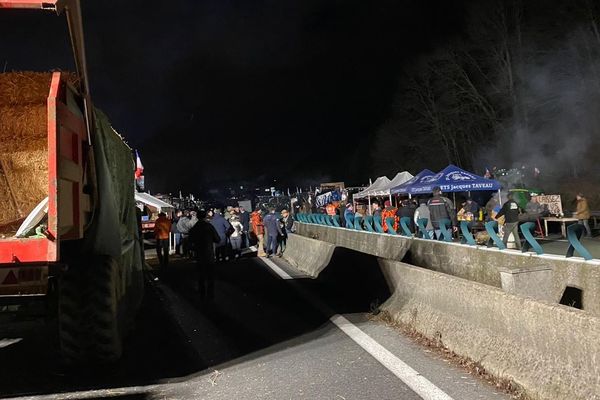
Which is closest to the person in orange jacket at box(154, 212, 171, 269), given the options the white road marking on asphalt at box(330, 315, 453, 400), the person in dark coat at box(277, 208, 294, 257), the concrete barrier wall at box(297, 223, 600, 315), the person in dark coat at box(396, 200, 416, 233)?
the person in dark coat at box(277, 208, 294, 257)

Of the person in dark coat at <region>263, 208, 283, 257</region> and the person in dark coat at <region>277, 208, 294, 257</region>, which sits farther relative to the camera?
the person in dark coat at <region>277, 208, 294, 257</region>

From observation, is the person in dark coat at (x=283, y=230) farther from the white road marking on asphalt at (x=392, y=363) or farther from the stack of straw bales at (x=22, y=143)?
the stack of straw bales at (x=22, y=143)

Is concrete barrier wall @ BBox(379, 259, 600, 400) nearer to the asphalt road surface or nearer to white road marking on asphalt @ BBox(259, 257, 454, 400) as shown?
the asphalt road surface

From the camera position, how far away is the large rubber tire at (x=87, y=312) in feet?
19.2

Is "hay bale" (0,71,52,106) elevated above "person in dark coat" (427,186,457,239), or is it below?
above

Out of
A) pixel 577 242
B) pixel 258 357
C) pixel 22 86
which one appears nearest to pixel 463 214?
pixel 577 242

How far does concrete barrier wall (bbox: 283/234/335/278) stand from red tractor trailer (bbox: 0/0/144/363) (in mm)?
6543

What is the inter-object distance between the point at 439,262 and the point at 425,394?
651 cm

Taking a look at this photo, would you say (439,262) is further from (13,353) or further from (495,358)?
(13,353)

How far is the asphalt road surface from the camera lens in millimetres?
5176

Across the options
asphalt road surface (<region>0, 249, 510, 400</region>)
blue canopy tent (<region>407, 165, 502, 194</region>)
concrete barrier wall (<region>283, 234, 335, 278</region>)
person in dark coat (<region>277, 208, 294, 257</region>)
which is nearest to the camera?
asphalt road surface (<region>0, 249, 510, 400</region>)

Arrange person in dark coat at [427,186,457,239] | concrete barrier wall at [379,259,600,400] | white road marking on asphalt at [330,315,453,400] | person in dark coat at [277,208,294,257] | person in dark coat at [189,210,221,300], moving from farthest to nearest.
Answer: person in dark coat at [277,208,294,257] < person in dark coat at [427,186,457,239] < person in dark coat at [189,210,221,300] < white road marking on asphalt at [330,315,453,400] < concrete barrier wall at [379,259,600,400]

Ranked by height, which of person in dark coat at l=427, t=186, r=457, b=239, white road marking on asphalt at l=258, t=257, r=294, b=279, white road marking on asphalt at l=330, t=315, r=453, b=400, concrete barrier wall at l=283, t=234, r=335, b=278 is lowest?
white road marking on asphalt at l=330, t=315, r=453, b=400

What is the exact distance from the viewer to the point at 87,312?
5.84 m
